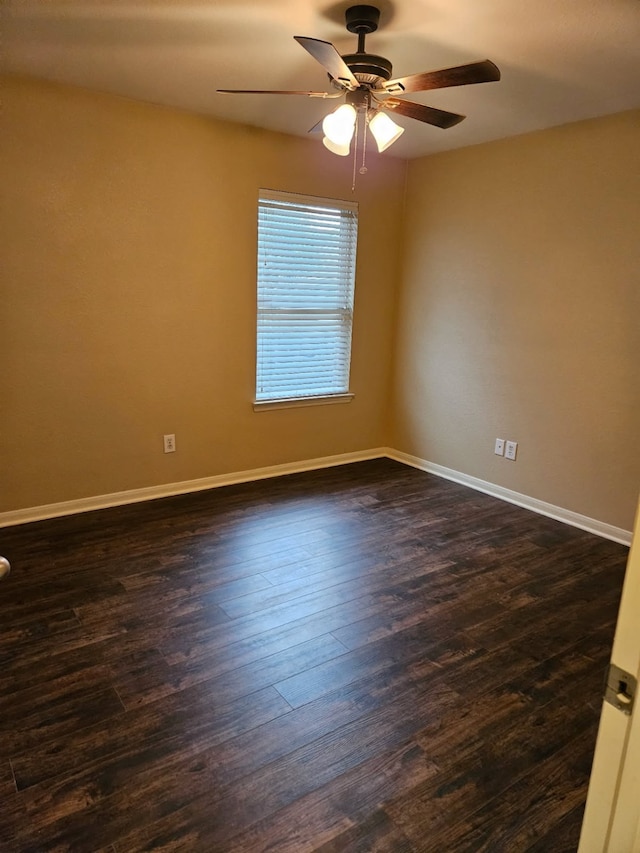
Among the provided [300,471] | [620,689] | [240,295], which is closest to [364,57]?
[240,295]

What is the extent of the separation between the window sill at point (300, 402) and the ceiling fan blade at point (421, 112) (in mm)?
2223

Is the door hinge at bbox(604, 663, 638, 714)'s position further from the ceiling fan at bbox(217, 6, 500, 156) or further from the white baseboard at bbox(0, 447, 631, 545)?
the white baseboard at bbox(0, 447, 631, 545)

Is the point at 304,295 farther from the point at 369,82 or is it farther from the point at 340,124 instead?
the point at 369,82

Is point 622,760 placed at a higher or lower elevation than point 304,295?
lower

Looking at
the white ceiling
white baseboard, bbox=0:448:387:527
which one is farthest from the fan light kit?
white baseboard, bbox=0:448:387:527

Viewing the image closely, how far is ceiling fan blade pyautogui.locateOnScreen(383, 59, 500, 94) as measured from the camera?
1899 mm

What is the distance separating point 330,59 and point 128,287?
1949 mm

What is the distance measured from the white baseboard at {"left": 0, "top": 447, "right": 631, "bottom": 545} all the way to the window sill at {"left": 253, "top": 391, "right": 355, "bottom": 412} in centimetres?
47

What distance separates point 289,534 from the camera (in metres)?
3.26

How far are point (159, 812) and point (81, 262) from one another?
2.80 metres

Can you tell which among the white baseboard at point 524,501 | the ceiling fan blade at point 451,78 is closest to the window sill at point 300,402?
the white baseboard at point 524,501

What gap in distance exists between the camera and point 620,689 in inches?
28.9

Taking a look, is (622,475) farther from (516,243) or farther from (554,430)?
(516,243)

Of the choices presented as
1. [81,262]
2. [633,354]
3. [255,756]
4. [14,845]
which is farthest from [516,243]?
[14,845]
